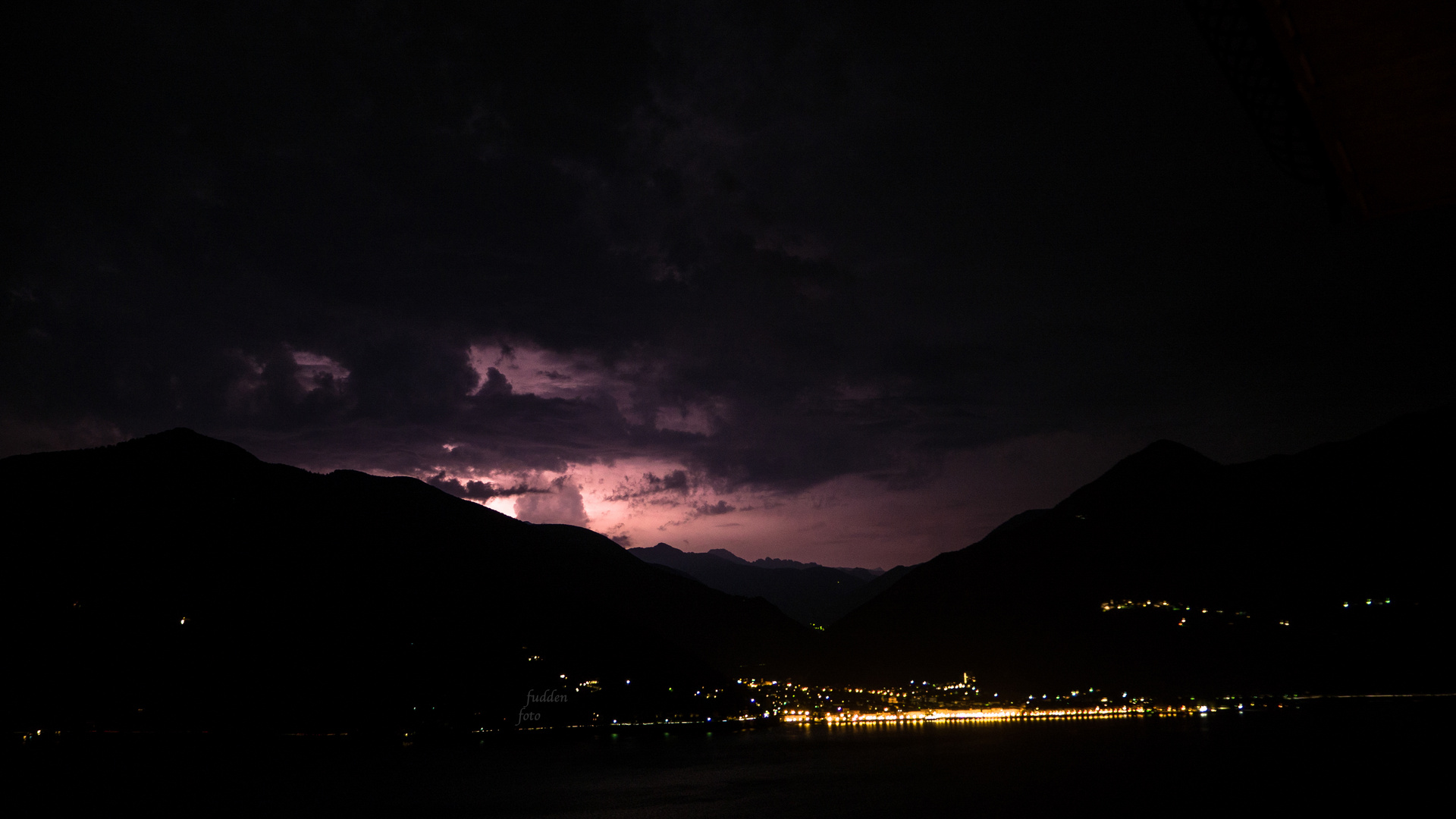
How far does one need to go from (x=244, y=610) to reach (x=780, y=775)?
8661 centimetres

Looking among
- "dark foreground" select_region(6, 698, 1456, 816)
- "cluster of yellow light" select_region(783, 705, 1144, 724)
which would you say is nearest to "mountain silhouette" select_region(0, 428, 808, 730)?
"dark foreground" select_region(6, 698, 1456, 816)

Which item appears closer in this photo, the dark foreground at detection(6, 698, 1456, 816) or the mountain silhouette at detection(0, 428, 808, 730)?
the dark foreground at detection(6, 698, 1456, 816)

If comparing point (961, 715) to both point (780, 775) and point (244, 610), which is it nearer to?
point (780, 775)

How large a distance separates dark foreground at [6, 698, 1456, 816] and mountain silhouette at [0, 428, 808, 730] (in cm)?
826

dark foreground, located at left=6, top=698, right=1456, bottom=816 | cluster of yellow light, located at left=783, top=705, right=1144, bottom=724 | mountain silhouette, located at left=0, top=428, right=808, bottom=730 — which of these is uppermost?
mountain silhouette, located at left=0, top=428, right=808, bottom=730

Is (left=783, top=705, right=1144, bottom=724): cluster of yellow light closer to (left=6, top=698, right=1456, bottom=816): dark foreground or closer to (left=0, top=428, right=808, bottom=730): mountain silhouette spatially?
(left=0, top=428, right=808, bottom=730): mountain silhouette

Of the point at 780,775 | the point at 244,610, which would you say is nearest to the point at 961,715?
the point at 780,775

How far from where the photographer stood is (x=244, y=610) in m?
116

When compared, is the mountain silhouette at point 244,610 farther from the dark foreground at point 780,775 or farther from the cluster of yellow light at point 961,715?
the cluster of yellow light at point 961,715

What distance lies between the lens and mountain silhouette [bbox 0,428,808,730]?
104 meters

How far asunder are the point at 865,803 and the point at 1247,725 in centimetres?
9445

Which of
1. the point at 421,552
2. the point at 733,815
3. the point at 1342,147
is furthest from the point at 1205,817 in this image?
the point at 421,552

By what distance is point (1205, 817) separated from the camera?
161ft

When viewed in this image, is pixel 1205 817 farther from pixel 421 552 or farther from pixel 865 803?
pixel 421 552
